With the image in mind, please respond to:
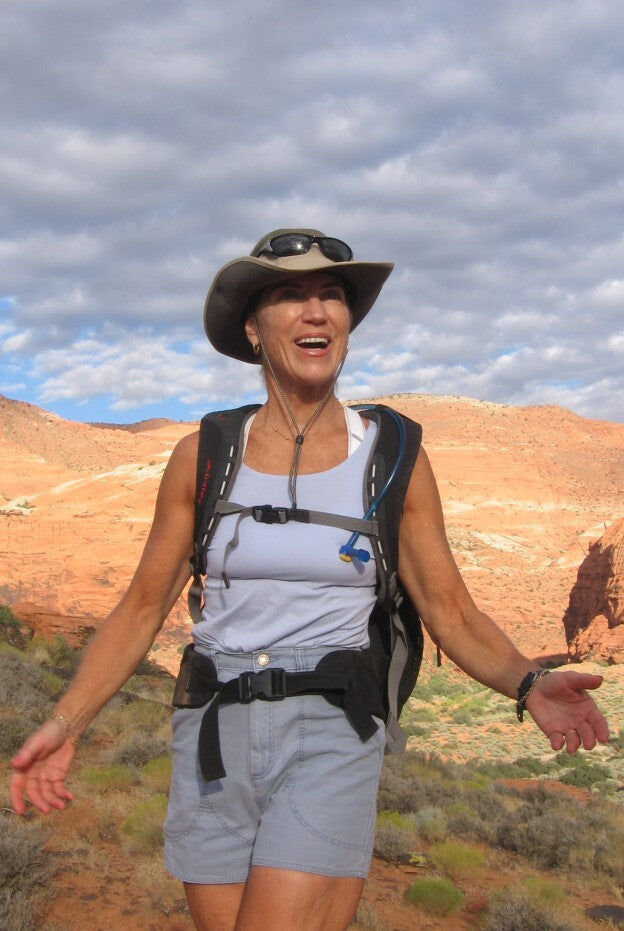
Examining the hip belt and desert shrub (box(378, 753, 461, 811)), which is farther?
desert shrub (box(378, 753, 461, 811))

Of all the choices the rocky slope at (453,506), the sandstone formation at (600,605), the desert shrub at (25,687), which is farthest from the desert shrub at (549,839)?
the sandstone formation at (600,605)

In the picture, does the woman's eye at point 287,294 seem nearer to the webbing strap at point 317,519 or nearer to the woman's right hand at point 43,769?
the webbing strap at point 317,519

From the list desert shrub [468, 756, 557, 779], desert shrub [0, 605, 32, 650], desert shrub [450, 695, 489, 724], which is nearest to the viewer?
desert shrub [468, 756, 557, 779]

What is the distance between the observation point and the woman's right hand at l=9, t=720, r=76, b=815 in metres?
2.03

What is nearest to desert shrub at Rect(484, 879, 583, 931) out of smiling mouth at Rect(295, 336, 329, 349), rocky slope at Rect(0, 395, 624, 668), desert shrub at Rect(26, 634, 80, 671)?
smiling mouth at Rect(295, 336, 329, 349)

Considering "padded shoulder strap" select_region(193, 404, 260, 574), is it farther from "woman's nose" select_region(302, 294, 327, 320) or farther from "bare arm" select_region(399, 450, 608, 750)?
"bare arm" select_region(399, 450, 608, 750)

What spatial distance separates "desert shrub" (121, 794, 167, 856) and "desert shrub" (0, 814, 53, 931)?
766mm

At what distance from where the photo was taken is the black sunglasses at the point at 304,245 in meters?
2.37

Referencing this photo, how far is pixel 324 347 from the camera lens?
7.75 feet

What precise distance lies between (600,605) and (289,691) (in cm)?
2412

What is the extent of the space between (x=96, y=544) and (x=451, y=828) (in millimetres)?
23369

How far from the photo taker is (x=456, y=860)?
6.36m

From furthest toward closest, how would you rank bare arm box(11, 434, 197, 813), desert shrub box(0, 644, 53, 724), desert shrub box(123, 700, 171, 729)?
desert shrub box(123, 700, 171, 729) < desert shrub box(0, 644, 53, 724) < bare arm box(11, 434, 197, 813)

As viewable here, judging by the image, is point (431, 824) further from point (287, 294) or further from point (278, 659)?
point (287, 294)
